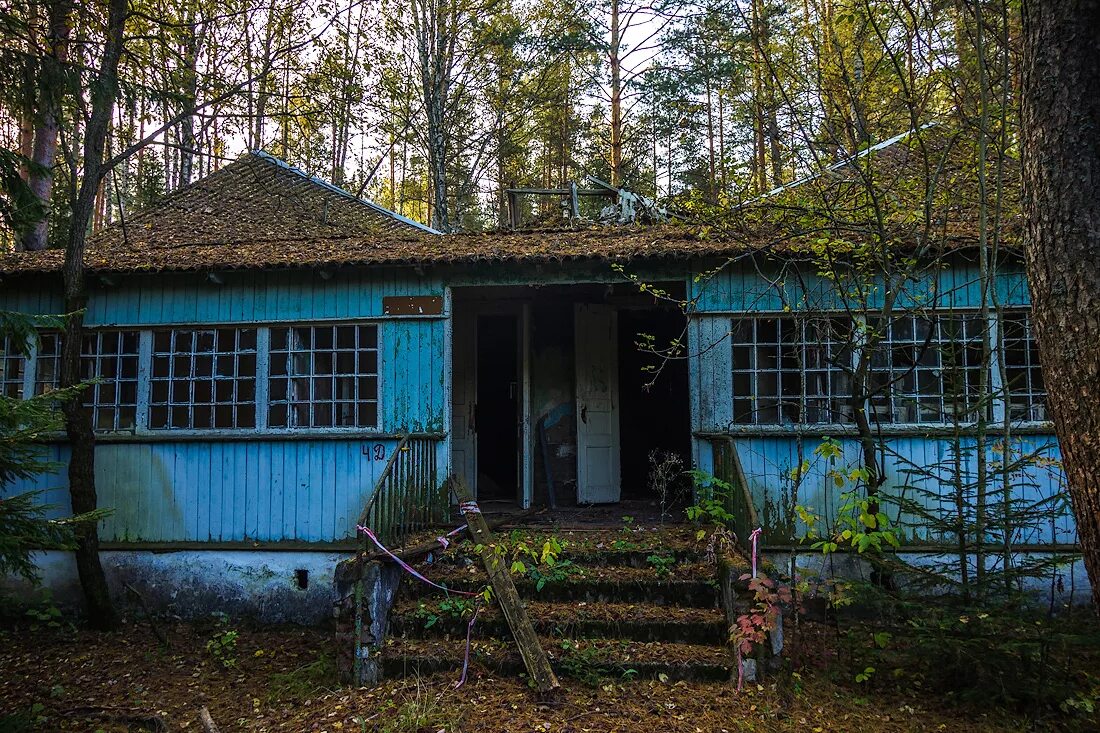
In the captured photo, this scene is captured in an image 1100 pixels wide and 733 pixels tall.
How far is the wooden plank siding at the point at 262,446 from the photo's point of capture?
6727mm

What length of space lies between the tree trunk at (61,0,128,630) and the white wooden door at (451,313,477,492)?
→ 12.6 ft

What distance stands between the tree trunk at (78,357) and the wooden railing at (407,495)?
2.81 m

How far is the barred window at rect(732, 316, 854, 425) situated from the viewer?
644cm

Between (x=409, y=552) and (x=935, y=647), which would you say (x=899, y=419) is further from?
(x=409, y=552)

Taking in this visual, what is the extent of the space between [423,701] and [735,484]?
9.79 feet

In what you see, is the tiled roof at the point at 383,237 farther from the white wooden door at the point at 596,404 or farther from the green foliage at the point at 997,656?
the green foliage at the point at 997,656

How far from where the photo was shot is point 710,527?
19.6 feet

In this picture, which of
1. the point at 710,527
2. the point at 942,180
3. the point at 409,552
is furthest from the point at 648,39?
the point at 409,552

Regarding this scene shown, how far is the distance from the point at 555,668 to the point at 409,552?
1.57 m

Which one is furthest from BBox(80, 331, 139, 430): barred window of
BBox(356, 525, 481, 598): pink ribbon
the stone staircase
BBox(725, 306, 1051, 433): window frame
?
BBox(725, 306, 1051, 433): window frame

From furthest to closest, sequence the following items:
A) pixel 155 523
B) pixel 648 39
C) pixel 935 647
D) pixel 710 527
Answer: pixel 648 39 < pixel 155 523 < pixel 710 527 < pixel 935 647

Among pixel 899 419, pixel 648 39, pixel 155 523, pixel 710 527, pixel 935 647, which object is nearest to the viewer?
pixel 935 647

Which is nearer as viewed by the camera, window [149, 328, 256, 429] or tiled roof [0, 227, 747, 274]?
tiled roof [0, 227, 747, 274]

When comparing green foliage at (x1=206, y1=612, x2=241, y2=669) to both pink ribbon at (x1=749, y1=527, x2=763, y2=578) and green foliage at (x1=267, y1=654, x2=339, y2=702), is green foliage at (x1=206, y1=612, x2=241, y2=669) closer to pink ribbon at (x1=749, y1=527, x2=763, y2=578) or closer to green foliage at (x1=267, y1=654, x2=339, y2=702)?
green foliage at (x1=267, y1=654, x2=339, y2=702)
